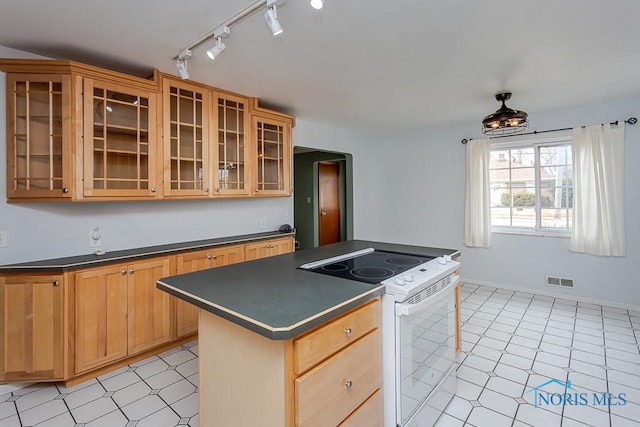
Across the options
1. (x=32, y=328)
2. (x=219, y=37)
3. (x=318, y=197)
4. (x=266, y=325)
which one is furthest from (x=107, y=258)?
(x=318, y=197)

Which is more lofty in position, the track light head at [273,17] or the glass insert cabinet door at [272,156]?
the track light head at [273,17]

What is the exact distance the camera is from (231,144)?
10.4 feet

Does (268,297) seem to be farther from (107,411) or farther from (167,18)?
(167,18)

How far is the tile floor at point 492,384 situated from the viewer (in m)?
1.84

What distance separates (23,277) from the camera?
2053 mm

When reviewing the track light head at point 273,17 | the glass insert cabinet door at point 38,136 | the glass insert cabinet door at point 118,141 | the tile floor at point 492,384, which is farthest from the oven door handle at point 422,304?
the glass insert cabinet door at point 38,136

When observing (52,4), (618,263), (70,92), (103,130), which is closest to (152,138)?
(103,130)

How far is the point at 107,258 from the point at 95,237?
0.36 metres

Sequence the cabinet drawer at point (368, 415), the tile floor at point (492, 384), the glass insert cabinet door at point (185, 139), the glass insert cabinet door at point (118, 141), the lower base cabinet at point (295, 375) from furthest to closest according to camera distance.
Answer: the glass insert cabinet door at point (185, 139), the glass insert cabinet door at point (118, 141), the tile floor at point (492, 384), the cabinet drawer at point (368, 415), the lower base cabinet at point (295, 375)

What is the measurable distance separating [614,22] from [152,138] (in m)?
3.33

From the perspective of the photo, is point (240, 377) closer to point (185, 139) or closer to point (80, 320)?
point (80, 320)

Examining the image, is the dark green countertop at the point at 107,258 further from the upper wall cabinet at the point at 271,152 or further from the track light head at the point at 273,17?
the track light head at the point at 273,17

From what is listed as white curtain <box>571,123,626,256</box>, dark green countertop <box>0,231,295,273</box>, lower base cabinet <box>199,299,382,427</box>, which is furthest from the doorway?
lower base cabinet <box>199,299,382,427</box>

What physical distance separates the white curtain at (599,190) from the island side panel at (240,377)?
4.15 metres
